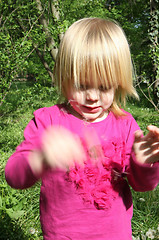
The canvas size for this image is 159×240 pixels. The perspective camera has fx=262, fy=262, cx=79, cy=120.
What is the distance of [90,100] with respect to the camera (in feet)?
3.52

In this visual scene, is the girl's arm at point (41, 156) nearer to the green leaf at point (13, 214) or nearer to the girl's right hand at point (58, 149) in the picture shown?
the girl's right hand at point (58, 149)

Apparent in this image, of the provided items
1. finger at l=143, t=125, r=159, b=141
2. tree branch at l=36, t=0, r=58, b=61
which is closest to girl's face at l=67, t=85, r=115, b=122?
finger at l=143, t=125, r=159, b=141

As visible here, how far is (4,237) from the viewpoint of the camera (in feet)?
6.47

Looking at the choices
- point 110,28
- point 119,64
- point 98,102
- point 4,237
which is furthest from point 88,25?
point 4,237

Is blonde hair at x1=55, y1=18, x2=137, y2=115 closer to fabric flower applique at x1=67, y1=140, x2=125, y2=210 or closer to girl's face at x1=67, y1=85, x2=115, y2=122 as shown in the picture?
girl's face at x1=67, y1=85, x2=115, y2=122

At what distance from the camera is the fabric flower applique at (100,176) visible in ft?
3.59

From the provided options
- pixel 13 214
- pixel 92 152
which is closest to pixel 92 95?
pixel 92 152

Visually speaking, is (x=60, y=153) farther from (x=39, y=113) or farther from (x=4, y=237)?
(x=4, y=237)

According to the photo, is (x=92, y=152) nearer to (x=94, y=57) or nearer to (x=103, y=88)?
(x=103, y=88)

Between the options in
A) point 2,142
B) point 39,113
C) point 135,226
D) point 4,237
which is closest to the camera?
point 39,113

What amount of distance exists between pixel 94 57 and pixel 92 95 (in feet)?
0.50

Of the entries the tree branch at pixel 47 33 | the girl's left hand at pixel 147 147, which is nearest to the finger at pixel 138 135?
the girl's left hand at pixel 147 147

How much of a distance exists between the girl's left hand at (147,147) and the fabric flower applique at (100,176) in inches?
6.0

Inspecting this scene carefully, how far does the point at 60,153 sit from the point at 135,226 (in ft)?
5.56
